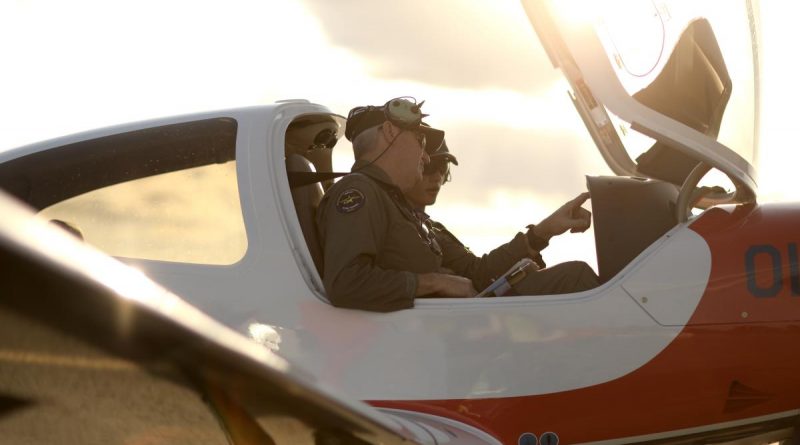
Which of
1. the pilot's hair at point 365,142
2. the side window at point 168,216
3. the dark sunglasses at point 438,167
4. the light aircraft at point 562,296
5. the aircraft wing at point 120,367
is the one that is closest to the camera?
the aircraft wing at point 120,367

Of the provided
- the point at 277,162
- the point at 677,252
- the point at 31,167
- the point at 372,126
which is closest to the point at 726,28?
the point at 677,252

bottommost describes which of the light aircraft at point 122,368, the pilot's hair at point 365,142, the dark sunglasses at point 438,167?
the light aircraft at point 122,368

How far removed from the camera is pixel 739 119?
12.6 feet

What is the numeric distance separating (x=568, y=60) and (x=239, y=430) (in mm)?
2549

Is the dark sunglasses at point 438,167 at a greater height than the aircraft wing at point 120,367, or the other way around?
the dark sunglasses at point 438,167

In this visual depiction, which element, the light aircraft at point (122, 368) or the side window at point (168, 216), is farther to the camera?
the side window at point (168, 216)

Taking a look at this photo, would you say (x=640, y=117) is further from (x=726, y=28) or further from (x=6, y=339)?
(x=6, y=339)

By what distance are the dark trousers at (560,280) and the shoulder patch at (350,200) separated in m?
0.63

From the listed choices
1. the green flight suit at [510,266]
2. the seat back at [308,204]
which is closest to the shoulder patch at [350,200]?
the seat back at [308,204]

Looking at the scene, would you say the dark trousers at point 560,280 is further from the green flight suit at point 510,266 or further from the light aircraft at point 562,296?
the light aircraft at point 562,296

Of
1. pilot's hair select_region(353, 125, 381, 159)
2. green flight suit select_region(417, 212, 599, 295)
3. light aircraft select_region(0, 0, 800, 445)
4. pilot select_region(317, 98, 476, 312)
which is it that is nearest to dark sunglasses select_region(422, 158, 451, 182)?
green flight suit select_region(417, 212, 599, 295)

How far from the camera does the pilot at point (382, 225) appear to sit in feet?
11.2

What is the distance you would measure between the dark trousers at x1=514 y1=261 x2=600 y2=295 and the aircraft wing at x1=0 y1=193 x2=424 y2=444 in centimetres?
199

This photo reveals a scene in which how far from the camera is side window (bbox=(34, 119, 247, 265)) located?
3.53 m
